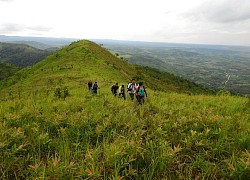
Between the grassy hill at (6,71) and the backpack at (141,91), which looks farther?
the grassy hill at (6,71)

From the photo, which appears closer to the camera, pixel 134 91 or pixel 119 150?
pixel 119 150

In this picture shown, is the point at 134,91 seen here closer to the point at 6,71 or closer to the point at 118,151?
the point at 118,151

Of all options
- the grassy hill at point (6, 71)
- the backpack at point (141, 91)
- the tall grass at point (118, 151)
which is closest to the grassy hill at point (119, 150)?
the tall grass at point (118, 151)

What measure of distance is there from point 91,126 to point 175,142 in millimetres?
2263

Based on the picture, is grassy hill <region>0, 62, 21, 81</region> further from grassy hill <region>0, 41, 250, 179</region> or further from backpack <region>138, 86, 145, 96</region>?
grassy hill <region>0, 41, 250, 179</region>

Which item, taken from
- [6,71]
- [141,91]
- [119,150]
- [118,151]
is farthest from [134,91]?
[6,71]

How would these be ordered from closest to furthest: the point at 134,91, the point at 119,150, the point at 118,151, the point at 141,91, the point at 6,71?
Result: the point at 118,151 < the point at 119,150 < the point at 141,91 < the point at 134,91 < the point at 6,71

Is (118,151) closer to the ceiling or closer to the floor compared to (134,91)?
closer to the ceiling

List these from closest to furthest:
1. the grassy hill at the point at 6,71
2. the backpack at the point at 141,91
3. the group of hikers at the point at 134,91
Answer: the backpack at the point at 141,91 → the group of hikers at the point at 134,91 → the grassy hill at the point at 6,71

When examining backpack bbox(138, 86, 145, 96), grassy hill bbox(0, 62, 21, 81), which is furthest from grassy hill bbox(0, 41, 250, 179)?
grassy hill bbox(0, 62, 21, 81)

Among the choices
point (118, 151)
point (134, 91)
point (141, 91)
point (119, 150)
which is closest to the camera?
point (118, 151)

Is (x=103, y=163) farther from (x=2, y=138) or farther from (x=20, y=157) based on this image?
(x=2, y=138)

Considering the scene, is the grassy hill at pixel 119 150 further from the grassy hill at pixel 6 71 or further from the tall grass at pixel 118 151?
the grassy hill at pixel 6 71

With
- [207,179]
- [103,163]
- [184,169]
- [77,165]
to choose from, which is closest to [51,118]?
[77,165]
